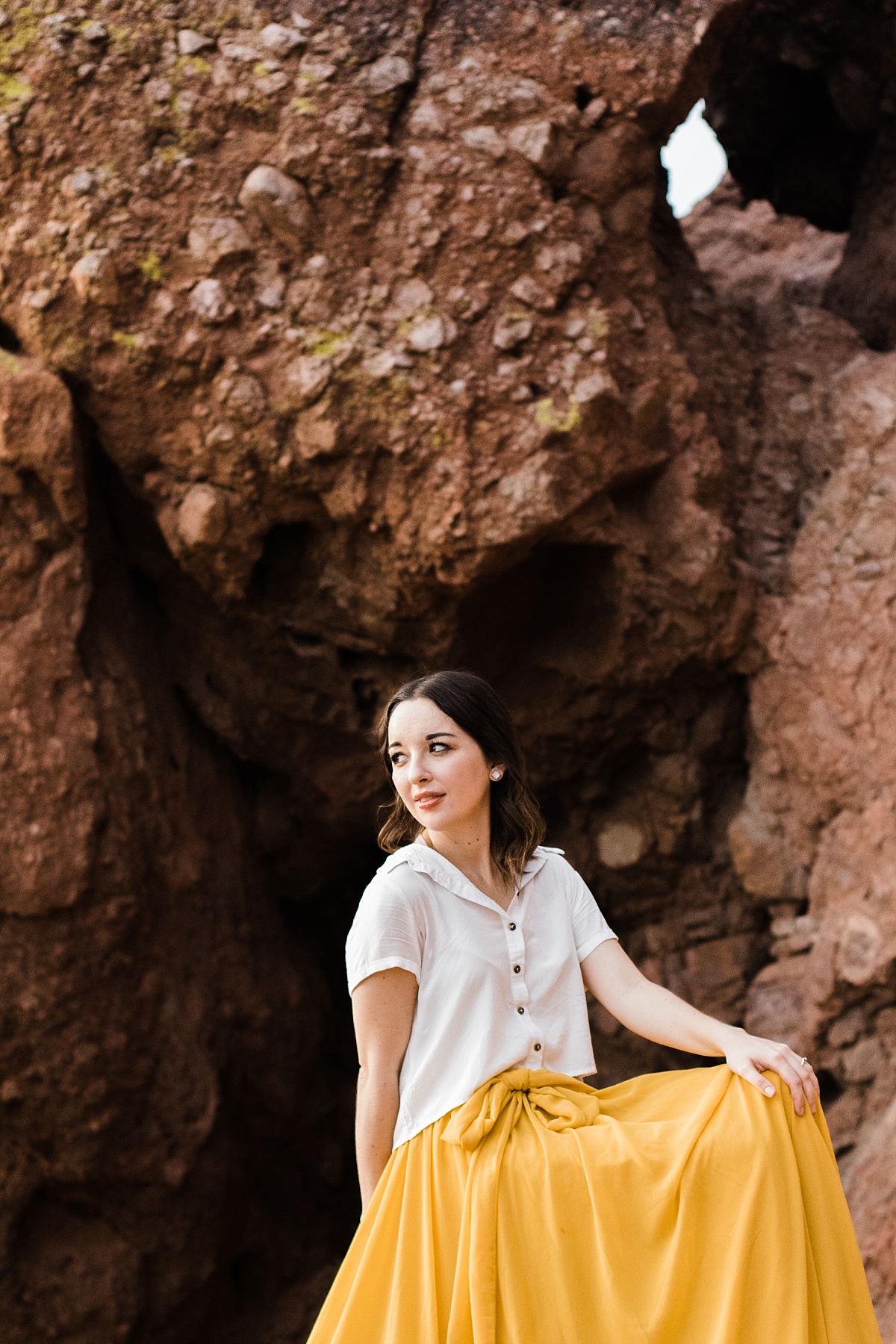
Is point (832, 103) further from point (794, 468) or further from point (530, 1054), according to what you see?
point (530, 1054)

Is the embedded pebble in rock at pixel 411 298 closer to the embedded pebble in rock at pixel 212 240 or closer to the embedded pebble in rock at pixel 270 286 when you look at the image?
the embedded pebble in rock at pixel 270 286

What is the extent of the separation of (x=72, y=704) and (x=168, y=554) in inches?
26.4

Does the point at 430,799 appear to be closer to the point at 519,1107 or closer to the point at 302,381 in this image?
the point at 519,1107

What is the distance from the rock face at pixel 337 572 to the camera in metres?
3.47

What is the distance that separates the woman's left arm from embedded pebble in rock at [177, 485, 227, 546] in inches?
75.7

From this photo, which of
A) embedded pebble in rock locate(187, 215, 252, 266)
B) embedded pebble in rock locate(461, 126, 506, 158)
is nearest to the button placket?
embedded pebble in rock locate(187, 215, 252, 266)

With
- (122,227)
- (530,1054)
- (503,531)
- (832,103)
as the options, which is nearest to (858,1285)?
(530,1054)

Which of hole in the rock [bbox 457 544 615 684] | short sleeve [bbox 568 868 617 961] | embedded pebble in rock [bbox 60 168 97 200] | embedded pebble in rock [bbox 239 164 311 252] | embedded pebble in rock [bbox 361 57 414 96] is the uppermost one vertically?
embedded pebble in rock [bbox 361 57 414 96]

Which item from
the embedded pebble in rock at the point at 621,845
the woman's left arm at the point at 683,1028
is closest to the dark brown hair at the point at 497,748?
the woman's left arm at the point at 683,1028

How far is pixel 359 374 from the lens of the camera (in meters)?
3.47

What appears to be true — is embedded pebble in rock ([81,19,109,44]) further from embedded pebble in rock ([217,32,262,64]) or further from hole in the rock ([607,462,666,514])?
hole in the rock ([607,462,666,514])

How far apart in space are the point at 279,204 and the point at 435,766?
201 cm

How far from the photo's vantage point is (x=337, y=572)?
12.6 feet

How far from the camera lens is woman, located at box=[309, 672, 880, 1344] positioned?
1741 mm
